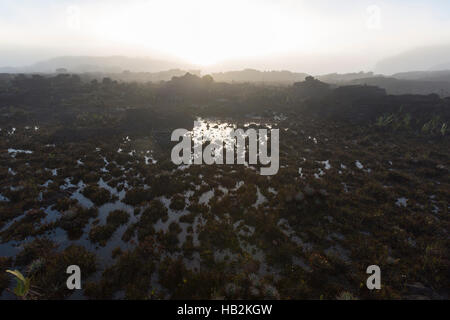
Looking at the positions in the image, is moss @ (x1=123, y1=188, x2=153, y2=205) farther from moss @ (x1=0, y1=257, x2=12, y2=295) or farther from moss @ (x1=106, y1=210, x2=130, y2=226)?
moss @ (x1=0, y1=257, x2=12, y2=295)

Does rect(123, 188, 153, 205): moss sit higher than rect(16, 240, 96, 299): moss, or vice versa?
rect(123, 188, 153, 205): moss

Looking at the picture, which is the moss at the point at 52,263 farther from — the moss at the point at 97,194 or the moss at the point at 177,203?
the moss at the point at 177,203

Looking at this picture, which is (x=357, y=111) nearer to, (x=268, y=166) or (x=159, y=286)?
(x=268, y=166)

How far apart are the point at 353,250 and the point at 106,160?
23.0 meters

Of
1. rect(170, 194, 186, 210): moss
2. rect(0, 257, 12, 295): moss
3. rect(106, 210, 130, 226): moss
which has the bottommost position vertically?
rect(0, 257, 12, 295): moss

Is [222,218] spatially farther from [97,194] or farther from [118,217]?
[97,194]

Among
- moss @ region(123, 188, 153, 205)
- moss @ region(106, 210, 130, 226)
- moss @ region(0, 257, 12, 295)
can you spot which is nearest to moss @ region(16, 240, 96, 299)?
moss @ region(0, 257, 12, 295)

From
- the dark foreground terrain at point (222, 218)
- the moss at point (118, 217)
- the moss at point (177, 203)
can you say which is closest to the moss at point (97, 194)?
the dark foreground terrain at point (222, 218)

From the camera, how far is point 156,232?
34.7ft

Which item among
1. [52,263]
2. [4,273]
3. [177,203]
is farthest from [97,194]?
[177,203]

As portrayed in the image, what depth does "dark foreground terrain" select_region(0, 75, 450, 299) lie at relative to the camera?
794 cm

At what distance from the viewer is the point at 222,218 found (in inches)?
461

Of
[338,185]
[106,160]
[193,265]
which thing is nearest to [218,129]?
[106,160]
